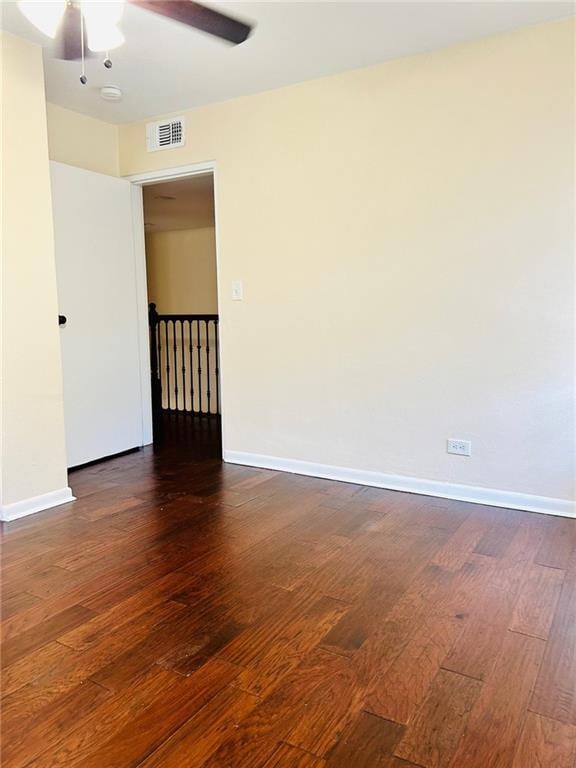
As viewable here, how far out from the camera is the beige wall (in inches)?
109

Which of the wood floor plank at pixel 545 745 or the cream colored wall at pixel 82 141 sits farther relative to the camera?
the cream colored wall at pixel 82 141

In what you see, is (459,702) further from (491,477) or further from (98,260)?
(98,260)

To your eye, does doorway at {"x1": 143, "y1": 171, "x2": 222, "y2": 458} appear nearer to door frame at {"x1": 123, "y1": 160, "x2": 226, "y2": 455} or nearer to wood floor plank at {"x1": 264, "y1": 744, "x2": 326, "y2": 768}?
door frame at {"x1": 123, "y1": 160, "x2": 226, "y2": 455}

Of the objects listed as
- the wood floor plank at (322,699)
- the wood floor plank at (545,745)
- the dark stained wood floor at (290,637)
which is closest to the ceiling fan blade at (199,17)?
the dark stained wood floor at (290,637)

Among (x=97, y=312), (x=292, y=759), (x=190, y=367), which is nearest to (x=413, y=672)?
(x=292, y=759)

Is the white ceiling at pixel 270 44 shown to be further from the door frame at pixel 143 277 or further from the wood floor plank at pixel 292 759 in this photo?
the wood floor plank at pixel 292 759

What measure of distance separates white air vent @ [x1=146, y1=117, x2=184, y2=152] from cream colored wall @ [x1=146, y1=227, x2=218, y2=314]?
2.99 meters

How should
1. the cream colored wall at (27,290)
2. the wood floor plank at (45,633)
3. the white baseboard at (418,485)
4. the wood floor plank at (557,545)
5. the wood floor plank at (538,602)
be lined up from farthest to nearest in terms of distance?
the white baseboard at (418,485) < the cream colored wall at (27,290) < the wood floor plank at (557,545) < the wood floor plank at (538,602) < the wood floor plank at (45,633)

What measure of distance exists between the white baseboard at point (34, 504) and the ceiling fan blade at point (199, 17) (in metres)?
2.32

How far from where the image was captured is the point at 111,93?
3.41 meters

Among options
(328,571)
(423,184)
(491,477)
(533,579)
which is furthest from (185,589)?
(423,184)

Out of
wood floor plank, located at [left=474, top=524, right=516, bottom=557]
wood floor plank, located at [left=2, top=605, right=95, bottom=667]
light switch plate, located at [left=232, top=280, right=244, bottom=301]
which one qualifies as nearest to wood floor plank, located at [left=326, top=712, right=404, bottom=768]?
wood floor plank, located at [left=2, top=605, right=95, bottom=667]

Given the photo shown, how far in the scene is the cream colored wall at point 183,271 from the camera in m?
7.05

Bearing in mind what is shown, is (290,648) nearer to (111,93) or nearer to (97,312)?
(97,312)
